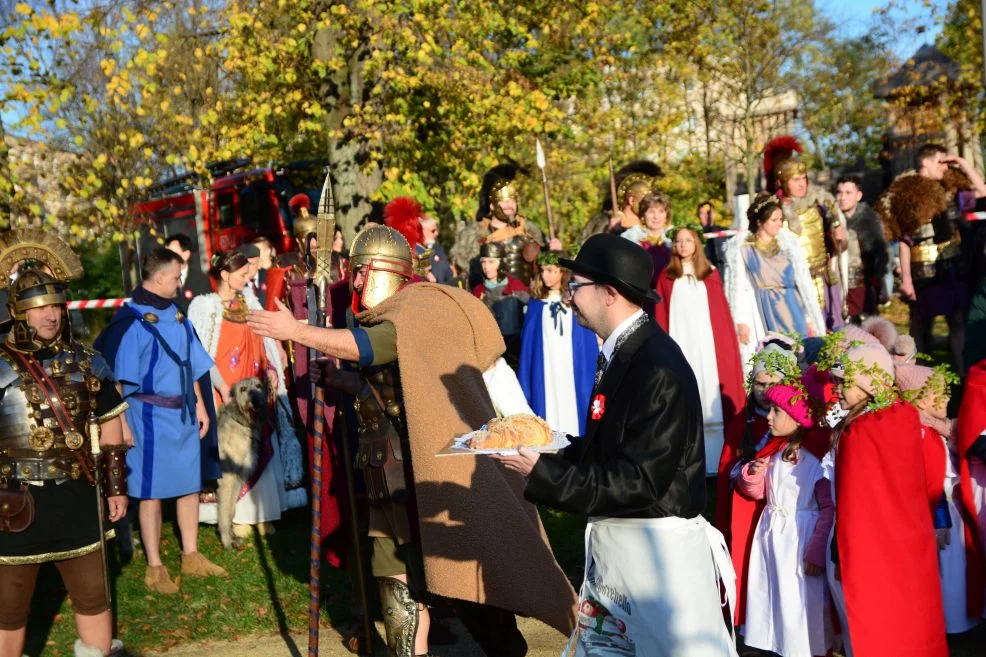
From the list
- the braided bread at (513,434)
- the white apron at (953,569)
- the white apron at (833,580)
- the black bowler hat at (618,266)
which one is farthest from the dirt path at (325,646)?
the black bowler hat at (618,266)

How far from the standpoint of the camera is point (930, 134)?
27.7 metres

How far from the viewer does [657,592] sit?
3754 millimetres

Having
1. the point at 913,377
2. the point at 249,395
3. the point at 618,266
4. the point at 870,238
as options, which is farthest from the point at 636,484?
the point at 870,238

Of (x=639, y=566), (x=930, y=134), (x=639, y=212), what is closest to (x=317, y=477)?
(x=639, y=566)

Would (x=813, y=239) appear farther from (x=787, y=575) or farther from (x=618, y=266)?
(x=618, y=266)

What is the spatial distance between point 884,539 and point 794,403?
0.77 m

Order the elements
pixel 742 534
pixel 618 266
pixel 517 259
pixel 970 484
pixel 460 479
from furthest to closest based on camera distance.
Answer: pixel 517 259 < pixel 970 484 < pixel 742 534 < pixel 460 479 < pixel 618 266

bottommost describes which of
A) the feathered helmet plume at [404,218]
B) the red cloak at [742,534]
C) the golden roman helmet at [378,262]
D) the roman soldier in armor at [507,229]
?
the red cloak at [742,534]

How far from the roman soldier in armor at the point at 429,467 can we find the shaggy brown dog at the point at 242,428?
350cm

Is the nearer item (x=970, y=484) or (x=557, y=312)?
(x=970, y=484)

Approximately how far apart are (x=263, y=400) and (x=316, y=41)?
9.15 metres

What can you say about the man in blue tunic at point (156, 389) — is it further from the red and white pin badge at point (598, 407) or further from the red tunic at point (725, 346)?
the red and white pin badge at point (598, 407)

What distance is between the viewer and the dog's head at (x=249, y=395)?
871 centimetres

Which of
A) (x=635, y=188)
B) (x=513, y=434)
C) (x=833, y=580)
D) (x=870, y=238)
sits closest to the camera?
(x=513, y=434)
